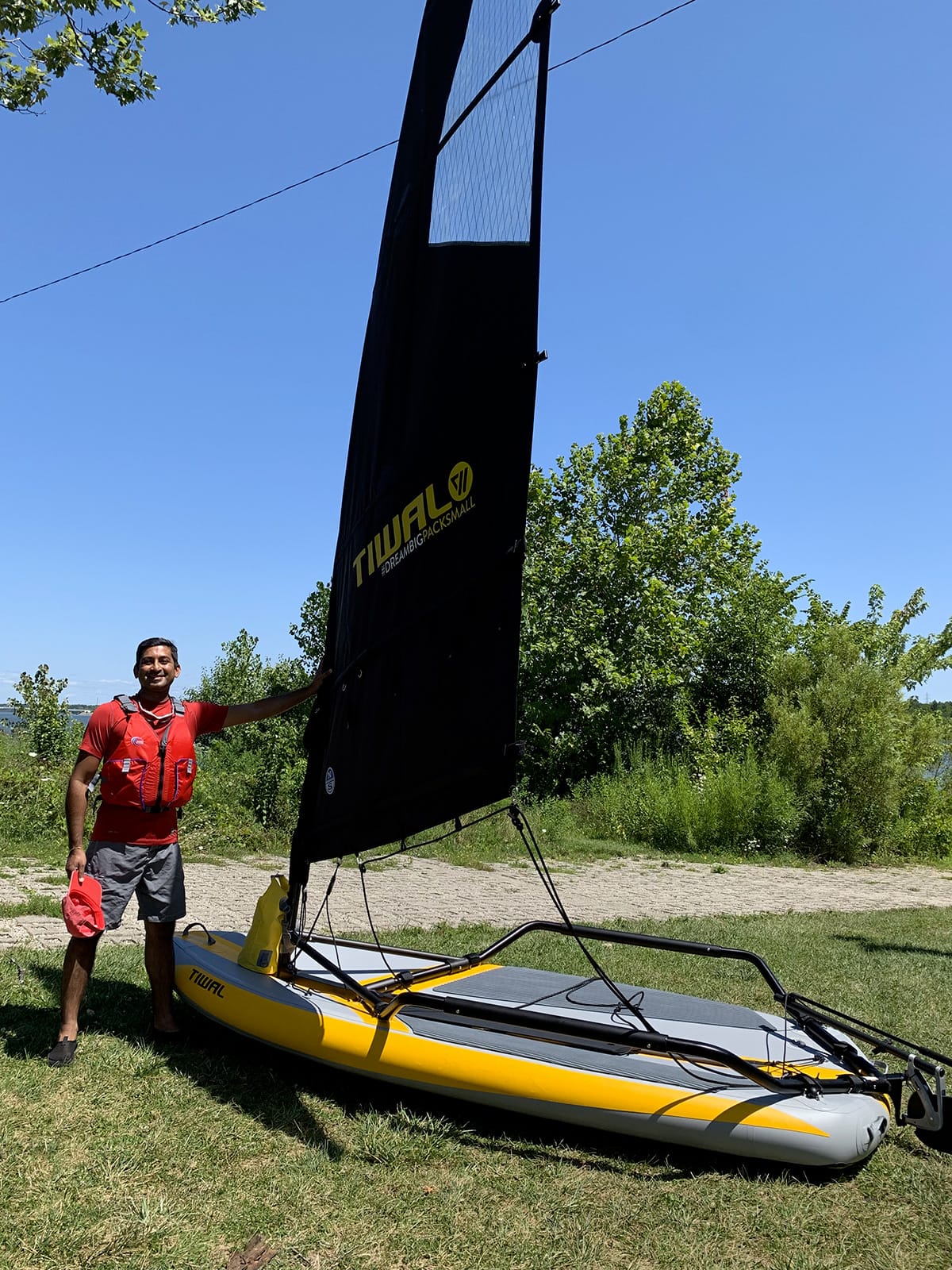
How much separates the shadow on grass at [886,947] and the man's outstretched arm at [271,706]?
5120 mm

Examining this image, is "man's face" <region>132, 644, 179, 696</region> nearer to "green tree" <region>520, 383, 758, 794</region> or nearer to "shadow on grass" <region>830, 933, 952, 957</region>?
"shadow on grass" <region>830, 933, 952, 957</region>

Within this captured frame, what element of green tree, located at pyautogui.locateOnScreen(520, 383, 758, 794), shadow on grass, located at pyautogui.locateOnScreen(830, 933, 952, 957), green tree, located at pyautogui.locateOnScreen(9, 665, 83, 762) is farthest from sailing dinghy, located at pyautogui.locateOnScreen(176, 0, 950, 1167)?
green tree, located at pyautogui.locateOnScreen(520, 383, 758, 794)

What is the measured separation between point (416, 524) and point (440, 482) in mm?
198

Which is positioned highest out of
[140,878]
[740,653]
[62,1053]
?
[740,653]

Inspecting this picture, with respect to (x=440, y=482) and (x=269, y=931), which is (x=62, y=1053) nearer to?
(x=269, y=931)

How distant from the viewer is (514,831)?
12609mm

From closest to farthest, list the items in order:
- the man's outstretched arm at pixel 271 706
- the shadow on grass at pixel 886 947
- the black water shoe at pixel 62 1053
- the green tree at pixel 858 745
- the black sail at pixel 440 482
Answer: the black sail at pixel 440 482 → the black water shoe at pixel 62 1053 → the man's outstretched arm at pixel 271 706 → the shadow on grass at pixel 886 947 → the green tree at pixel 858 745

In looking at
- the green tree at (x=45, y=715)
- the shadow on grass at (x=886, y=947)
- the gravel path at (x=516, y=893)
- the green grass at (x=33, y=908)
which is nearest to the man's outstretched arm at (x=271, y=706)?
the gravel path at (x=516, y=893)

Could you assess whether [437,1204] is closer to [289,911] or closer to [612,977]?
[289,911]

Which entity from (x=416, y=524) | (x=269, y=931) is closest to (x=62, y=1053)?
(x=269, y=931)

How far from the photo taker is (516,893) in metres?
9.39

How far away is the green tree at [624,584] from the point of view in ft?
64.6

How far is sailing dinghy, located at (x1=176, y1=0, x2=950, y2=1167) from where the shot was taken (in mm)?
3135

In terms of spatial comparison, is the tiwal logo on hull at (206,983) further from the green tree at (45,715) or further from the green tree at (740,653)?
the green tree at (740,653)
